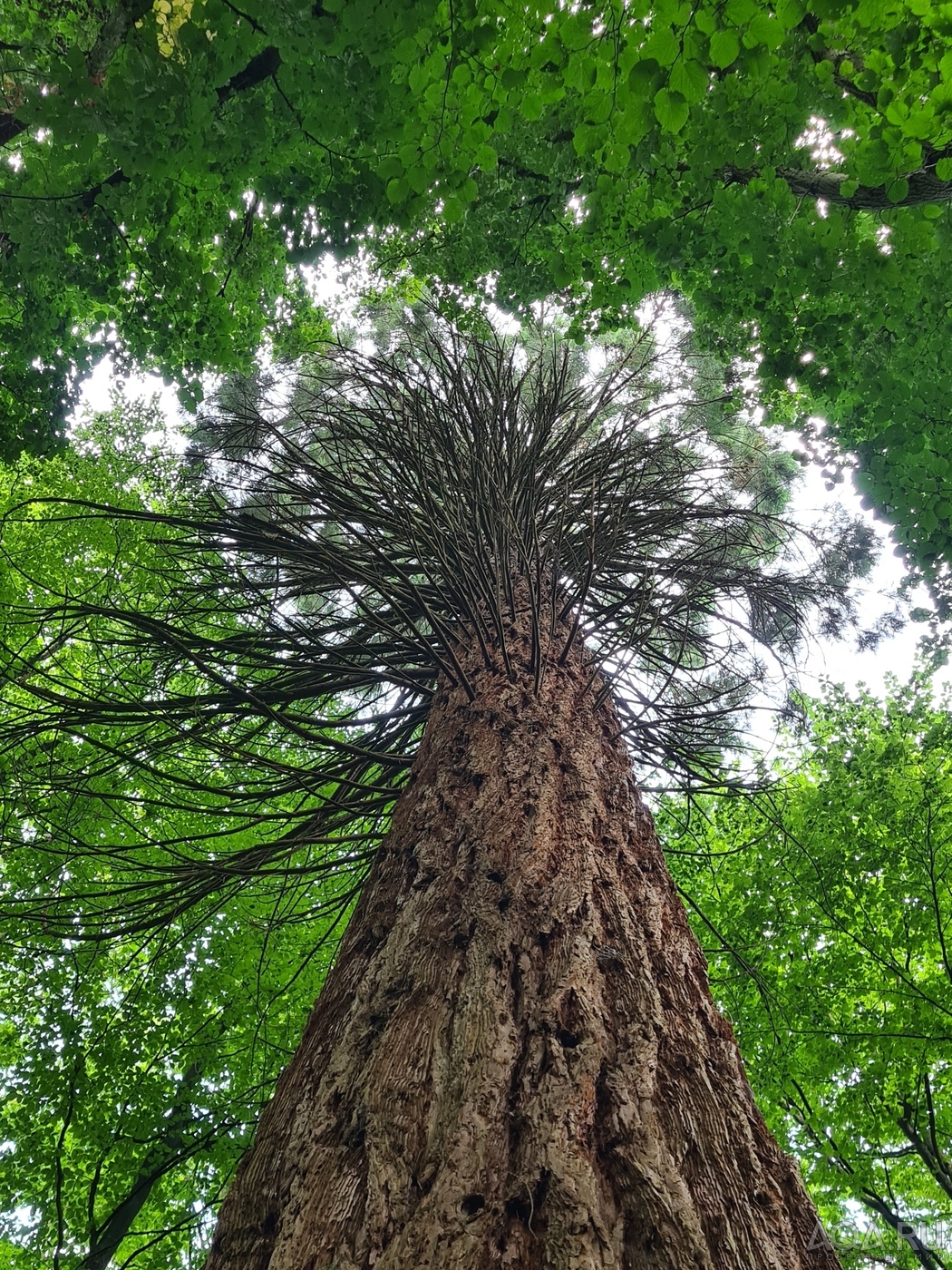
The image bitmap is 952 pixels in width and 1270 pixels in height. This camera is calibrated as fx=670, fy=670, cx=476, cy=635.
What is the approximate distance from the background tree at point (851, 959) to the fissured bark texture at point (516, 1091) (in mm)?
3139

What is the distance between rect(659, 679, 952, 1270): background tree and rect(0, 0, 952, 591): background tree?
6.96ft

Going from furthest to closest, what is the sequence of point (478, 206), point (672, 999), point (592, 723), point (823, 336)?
1. point (478, 206)
2. point (823, 336)
3. point (592, 723)
4. point (672, 999)

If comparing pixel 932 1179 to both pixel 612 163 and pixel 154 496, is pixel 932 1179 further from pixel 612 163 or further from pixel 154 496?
pixel 154 496

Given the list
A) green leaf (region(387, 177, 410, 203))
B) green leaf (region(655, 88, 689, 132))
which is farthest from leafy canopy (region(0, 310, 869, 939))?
green leaf (region(655, 88, 689, 132))

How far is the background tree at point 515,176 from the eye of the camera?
84.8 inches

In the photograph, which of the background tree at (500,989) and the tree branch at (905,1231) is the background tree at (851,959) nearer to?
the tree branch at (905,1231)

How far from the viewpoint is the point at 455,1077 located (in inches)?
43.1

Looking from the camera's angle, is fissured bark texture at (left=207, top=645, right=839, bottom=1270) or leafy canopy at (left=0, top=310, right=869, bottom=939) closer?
fissured bark texture at (left=207, top=645, right=839, bottom=1270)

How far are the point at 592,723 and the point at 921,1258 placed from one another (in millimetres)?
5394

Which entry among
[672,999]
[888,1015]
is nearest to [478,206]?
[672,999]

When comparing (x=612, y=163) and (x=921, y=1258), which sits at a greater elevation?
(x=612, y=163)

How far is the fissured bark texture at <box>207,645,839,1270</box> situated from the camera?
0.90 metres

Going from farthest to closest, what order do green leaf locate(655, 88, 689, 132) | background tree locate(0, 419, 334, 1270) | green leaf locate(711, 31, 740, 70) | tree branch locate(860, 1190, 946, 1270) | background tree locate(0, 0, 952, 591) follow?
tree branch locate(860, 1190, 946, 1270) → background tree locate(0, 419, 334, 1270) → background tree locate(0, 0, 952, 591) → green leaf locate(655, 88, 689, 132) → green leaf locate(711, 31, 740, 70)

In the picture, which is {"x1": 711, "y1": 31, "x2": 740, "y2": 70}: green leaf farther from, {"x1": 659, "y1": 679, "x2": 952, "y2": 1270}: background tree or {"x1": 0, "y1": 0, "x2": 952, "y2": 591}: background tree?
{"x1": 659, "y1": 679, "x2": 952, "y2": 1270}: background tree
